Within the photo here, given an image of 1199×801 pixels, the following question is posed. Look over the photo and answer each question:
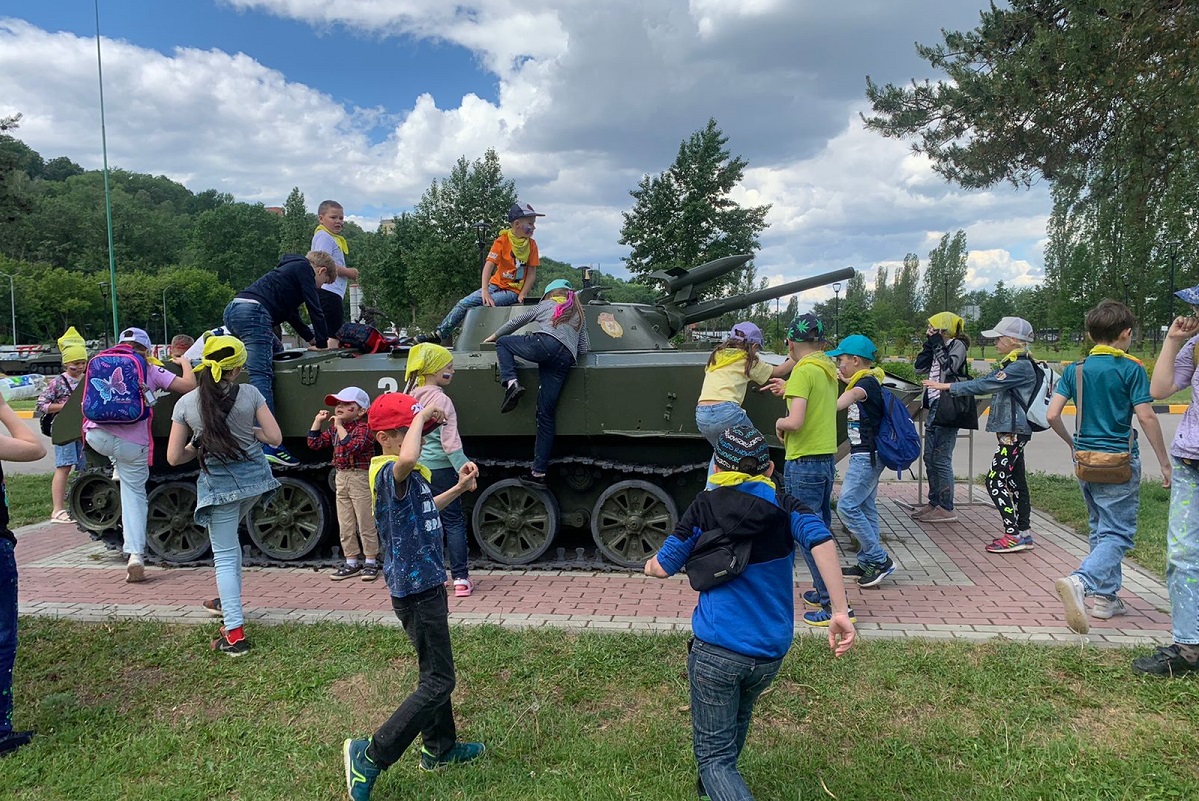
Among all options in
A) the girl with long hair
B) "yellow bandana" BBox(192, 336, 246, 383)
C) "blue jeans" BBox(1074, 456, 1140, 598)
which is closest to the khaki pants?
the girl with long hair

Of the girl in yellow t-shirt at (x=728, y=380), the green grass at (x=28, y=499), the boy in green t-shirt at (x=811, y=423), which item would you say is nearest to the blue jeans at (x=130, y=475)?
the green grass at (x=28, y=499)

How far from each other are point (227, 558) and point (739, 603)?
348cm

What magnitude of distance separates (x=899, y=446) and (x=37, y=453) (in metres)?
5.16

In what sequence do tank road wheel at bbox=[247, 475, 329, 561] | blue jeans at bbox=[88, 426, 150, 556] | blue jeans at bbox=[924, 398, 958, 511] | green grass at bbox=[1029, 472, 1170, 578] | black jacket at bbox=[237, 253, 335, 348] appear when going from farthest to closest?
1. blue jeans at bbox=[924, 398, 958, 511]
2. tank road wheel at bbox=[247, 475, 329, 561]
3. black jacket at bbox=[237, 253, 335, 348]
4. green grass at bbox=[1029, 472, 1170, 578]
5. blue jeans at bbox=[88, 426, 150, 556]

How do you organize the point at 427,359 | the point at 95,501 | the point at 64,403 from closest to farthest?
the point at 427,359 < the point at 95,501 < the point at 64,403

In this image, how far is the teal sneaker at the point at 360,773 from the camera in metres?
3.13

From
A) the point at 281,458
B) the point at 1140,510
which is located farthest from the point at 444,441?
the point at 1140,510

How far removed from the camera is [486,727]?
377 cm

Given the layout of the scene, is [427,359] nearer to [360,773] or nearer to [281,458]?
[360,773]

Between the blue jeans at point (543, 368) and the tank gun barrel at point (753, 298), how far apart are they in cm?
261

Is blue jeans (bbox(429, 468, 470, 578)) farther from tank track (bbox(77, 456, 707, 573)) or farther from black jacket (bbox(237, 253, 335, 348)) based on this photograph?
black jacket (bbox(237, 253, 335, 348))

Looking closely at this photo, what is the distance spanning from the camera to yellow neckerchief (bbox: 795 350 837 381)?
4.88 meters

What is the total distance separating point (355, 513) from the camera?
21.3ft

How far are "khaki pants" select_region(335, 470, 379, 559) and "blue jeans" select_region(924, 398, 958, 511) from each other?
524 centimetres
